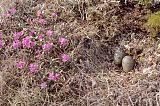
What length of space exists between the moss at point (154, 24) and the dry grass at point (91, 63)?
0.10 m

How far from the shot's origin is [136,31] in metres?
3.59

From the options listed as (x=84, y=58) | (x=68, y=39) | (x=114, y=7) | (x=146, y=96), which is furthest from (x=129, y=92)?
(x=114, y=7)

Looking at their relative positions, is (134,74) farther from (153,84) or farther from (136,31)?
(136,31)

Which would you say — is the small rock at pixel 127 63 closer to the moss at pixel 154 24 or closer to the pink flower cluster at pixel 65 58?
the moss at pixel 154 24

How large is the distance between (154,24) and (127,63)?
0.39 m

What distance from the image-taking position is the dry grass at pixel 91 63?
308 centimetres

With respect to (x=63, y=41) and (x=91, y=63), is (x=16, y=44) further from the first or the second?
(x=91, y=63)

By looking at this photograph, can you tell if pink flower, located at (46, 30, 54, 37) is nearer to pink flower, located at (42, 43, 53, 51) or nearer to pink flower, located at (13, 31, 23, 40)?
pink flower, located at (42, 43, 53, 51)

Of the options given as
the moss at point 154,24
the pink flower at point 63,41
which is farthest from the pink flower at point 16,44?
the moss at point 154,24

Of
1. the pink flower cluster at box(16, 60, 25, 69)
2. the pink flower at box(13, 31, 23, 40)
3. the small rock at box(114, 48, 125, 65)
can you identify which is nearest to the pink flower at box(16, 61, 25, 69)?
the pink flower cluster at box(16, 60, 25, 69)

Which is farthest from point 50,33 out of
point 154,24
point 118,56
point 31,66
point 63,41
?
point 154,24

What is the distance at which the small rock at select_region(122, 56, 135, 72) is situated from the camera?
3.29m

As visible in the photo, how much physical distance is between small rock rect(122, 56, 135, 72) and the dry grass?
0.12ft

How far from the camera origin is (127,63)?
3.29 metres
